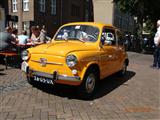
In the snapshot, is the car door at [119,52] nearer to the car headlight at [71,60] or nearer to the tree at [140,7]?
the car headlight at [71,60]

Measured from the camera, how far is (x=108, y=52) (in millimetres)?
8461

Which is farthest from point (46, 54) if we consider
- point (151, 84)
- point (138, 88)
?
point (151, 84)

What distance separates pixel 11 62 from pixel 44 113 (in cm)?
622

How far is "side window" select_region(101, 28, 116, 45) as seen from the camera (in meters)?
8.49

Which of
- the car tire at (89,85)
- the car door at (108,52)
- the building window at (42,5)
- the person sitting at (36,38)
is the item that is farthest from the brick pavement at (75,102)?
the building window at (42,5)

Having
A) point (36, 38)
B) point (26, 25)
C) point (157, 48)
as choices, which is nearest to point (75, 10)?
point (26, 25)

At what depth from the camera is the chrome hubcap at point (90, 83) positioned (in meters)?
7.38

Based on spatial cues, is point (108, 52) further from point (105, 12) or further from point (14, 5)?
point (105, 12)

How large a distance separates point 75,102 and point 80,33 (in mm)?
2236

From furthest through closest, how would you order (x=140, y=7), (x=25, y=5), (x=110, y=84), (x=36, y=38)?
1. (x=25, y=5)
2. (x=140, y=7)
3. (x=36, y=38)
4. (x=110, y=84)

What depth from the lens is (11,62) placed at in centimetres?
1189

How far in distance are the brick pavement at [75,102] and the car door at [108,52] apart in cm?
55

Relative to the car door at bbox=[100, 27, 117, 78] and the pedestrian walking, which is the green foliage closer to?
the pedestrian walking

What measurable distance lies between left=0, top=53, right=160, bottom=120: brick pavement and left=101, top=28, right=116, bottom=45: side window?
1266 mm
